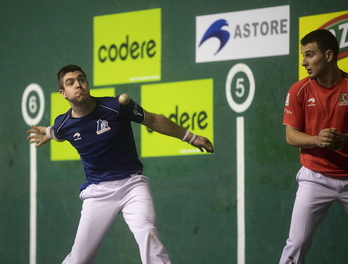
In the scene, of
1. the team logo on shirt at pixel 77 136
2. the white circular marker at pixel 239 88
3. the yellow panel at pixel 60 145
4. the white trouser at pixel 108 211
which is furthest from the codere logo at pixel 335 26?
the yellow panel at pixel 60 145

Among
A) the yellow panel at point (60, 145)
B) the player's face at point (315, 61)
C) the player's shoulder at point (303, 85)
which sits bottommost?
the yellow panel at point (60, 145)

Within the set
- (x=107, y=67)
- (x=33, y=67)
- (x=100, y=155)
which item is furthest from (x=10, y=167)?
(x=100, y=155)

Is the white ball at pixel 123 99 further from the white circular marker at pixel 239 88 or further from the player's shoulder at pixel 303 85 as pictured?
the white circular marker at pixel 239 88

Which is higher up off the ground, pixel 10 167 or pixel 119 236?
pixel 10 167

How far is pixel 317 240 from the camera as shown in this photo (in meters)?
5.29

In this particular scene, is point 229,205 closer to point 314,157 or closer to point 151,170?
point 151,170

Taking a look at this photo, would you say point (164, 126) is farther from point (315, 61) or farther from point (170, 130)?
point (315, 61)

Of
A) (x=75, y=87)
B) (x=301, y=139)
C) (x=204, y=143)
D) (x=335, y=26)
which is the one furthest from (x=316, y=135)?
(x=75, y=87)

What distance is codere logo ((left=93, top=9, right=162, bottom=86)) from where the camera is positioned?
6051 millimetres

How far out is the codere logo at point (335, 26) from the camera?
204 inches

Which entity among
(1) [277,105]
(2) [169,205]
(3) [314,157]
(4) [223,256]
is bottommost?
(4) [223,256]

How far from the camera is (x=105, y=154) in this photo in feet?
15.5

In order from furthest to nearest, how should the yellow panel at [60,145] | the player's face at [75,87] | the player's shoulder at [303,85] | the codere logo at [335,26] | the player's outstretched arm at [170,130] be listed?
the yellow panel at [60,145], the codere logo at [335,26], the player's face at [75,87], the player's outstretched arm at [170,130], the player's shoulder at [303,85]

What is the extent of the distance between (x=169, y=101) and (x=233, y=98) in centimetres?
58
